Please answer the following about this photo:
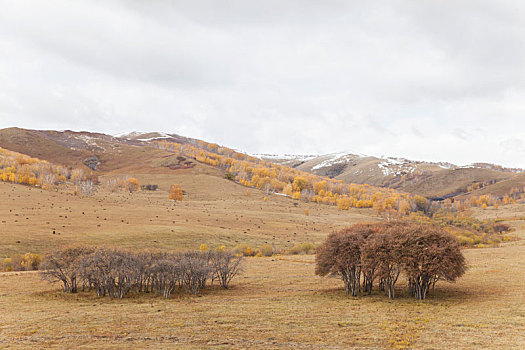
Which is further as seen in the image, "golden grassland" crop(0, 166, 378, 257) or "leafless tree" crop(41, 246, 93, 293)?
"golden grassland" crop(0, 166, 378, 257)

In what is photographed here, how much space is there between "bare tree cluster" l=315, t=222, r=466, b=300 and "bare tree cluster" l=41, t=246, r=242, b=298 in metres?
17.0

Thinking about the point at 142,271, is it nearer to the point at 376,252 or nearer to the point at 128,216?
the point at 376,252

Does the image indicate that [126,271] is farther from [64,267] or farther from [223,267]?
[223,267]

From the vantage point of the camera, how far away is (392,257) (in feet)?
142

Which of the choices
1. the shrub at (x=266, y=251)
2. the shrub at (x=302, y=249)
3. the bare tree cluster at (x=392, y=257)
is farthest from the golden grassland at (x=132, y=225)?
the bare tree cluster at (x=392, y=257)

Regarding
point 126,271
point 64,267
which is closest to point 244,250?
point 126,271

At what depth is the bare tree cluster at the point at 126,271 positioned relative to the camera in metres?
45.3

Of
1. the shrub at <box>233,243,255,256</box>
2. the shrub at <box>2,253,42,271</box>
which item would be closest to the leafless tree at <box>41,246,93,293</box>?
the shrub at <box>2,253,42,271</box>

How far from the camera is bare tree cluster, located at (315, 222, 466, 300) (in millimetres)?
41438

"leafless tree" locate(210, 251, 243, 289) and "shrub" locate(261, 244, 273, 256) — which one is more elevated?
"leafless tree" locate(210, 251, 243, 289)

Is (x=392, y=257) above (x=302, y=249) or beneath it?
above

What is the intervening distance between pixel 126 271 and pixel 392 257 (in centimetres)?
3371

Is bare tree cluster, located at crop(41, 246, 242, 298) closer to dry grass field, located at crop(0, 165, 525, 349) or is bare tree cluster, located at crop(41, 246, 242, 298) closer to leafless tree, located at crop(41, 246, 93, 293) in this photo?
leafless tree, located at crop(41, 246, 93, 293)

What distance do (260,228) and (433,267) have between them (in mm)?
83584
